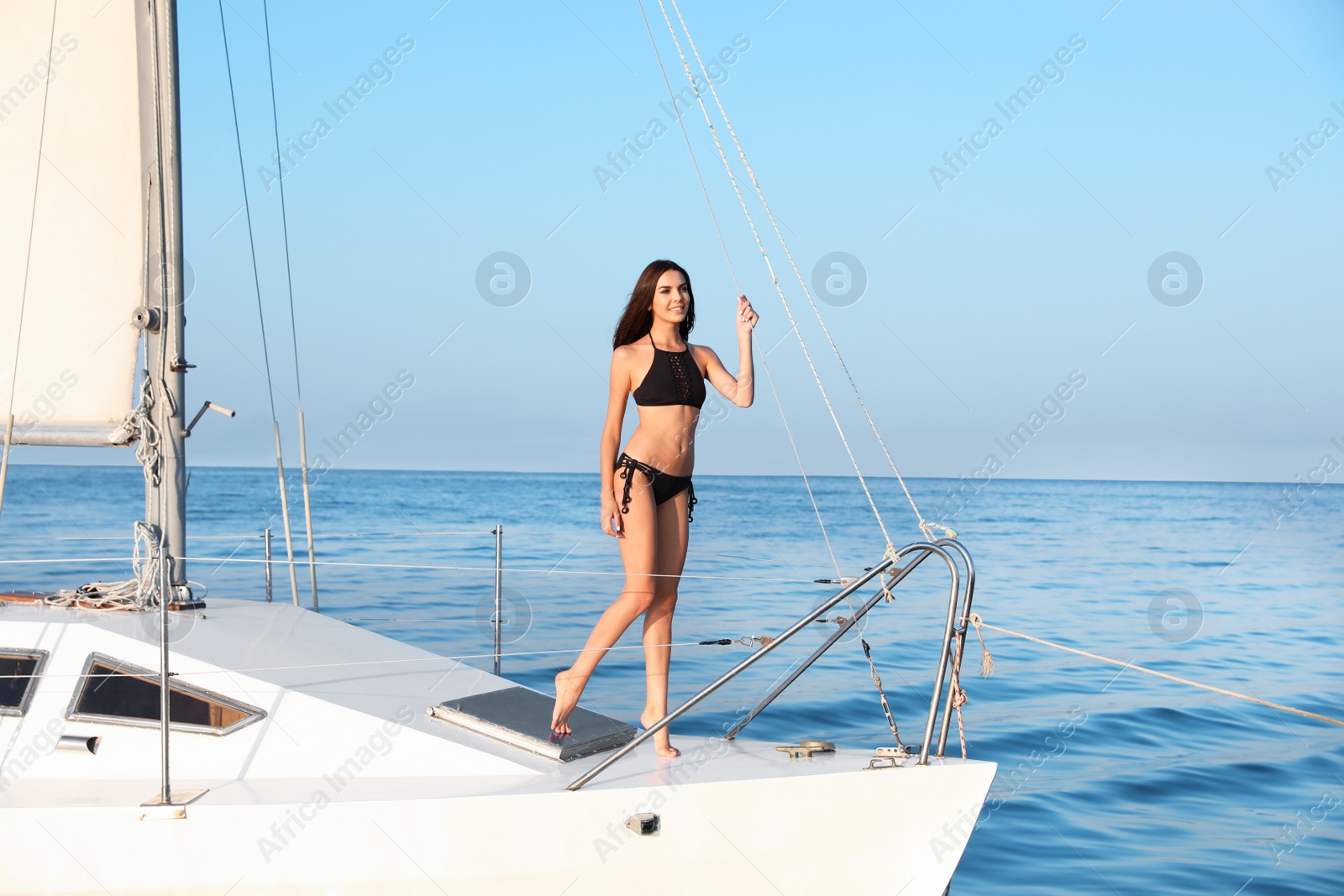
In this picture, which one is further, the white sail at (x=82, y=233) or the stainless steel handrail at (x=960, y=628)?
the white sail at (x=82, y=233)

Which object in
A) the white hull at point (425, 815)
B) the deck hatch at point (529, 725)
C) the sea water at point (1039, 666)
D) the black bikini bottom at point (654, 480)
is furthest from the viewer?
the sea water at point (1039, 666)

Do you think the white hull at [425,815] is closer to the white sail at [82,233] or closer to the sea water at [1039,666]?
the sea water at [1039,666]

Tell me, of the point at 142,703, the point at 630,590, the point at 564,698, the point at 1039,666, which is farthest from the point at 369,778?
the point at 1039,666

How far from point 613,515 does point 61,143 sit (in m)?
3.18

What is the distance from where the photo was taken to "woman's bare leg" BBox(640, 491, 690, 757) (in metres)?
3.76

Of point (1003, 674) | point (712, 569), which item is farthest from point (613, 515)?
point (712, 569)

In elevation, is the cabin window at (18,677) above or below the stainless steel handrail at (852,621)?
below

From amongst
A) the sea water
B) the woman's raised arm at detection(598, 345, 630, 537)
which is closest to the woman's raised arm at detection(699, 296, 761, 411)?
the woman's raised arm at detection(598, 345, 630, 537)

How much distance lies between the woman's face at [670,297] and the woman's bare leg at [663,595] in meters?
0.65

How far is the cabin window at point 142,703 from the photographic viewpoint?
11.5 feet

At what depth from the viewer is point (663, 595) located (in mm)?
3758

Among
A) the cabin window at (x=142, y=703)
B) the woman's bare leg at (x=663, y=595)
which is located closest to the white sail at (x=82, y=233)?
the cabin window at (x=142, y=703)

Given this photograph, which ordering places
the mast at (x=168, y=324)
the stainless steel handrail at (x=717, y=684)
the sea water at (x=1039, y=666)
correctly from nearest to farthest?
the stainless steel handrail at (x=717, y=684) < the mast at (x=168, y=324) < the sea water at (x=1039, y=666)

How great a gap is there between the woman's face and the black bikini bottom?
521mm
